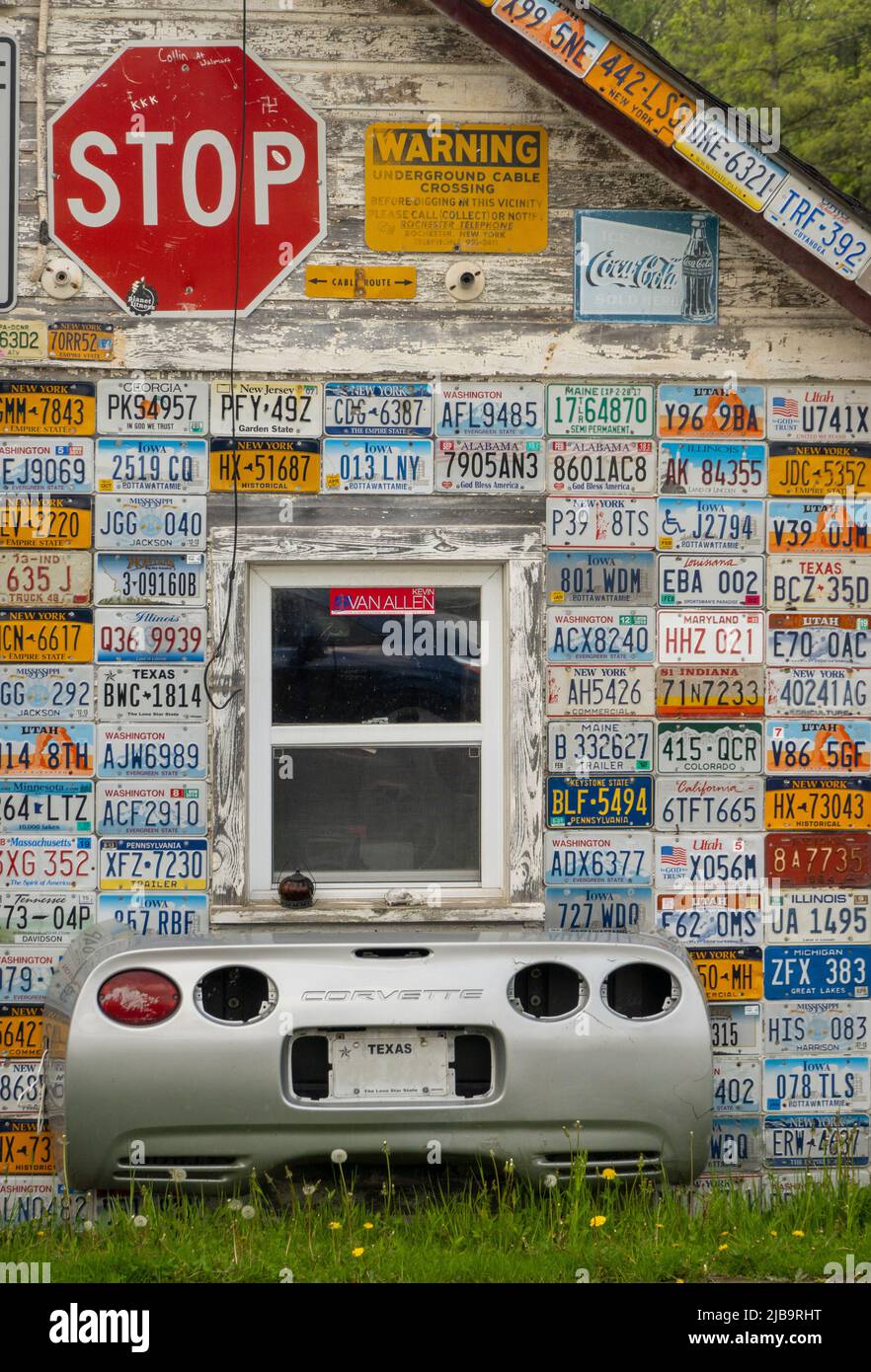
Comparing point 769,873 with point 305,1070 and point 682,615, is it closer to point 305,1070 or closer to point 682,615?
point 682,615

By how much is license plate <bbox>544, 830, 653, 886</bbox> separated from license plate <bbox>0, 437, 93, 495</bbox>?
2.42 m

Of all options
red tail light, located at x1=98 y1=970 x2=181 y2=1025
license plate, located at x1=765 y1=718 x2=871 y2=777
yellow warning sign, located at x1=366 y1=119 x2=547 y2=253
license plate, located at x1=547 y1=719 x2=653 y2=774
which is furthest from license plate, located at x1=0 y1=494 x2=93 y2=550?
license plate, located at x1=765 y1=718 x2=871 y2=777

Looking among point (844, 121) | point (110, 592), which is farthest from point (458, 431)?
point (844, 121)

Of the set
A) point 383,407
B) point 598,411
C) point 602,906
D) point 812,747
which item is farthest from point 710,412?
point 602,906

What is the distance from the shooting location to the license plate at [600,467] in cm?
579

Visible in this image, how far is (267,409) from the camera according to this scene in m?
5.72

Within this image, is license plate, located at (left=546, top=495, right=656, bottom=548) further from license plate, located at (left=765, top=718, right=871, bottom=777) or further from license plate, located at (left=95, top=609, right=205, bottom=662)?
license plate, located at (left=95, top=609, right=205, bottom=662)

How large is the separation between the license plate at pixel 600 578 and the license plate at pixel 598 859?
3.19 feet

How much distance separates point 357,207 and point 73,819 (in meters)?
2.77

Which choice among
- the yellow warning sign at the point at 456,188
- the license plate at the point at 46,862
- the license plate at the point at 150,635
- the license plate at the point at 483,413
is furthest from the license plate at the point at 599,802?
the yellow warning sign at the point at 456,188

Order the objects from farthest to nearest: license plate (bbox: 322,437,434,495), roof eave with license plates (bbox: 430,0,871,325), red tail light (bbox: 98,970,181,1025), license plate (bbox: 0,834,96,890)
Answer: license plate (bbox: 322,437,434,495) → license plate (bbox: 0,834,96,890) → roof eave with license plates (bbox: 430,0,871,325) → red tail light (bbox: 98,970,181,1025)

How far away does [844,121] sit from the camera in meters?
24.0

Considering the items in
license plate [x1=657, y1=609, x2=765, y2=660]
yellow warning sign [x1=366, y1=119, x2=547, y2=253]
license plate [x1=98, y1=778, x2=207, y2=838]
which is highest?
yellow warning sign [x1=366, y1=119, x2=547, y2=253]

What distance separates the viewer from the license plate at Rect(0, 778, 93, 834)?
5641 mm
